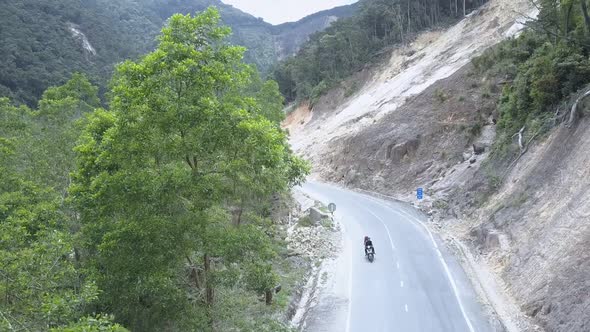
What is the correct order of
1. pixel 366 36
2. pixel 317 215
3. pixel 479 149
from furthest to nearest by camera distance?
pixel 366 36
pixel 479 149
pixel 317 215

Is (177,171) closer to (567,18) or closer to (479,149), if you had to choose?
(567,18)

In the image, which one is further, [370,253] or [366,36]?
[366,36]

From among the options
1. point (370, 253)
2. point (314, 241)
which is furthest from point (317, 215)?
point (370, 253)

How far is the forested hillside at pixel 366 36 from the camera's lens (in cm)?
7194

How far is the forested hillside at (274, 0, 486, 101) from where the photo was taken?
71.9 metres

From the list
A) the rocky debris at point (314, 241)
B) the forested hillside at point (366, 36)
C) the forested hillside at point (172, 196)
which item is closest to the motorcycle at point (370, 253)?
the rocky debris at point (314, 241)

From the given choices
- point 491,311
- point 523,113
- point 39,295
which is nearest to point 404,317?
point 491,311

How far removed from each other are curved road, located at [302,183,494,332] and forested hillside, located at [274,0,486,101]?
4668 centimetres

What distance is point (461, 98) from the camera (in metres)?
41.1

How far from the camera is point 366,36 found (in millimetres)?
78062

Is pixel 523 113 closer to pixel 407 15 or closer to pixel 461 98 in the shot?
pixel 461 98

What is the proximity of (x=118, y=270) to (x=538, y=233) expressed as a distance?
53.1 feet

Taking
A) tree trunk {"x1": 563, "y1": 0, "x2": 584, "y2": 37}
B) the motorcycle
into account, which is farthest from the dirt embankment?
tree trunk {"x1": 563, "y1": 0, "x2": 584, "y2": 37}

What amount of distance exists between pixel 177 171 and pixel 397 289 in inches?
527
